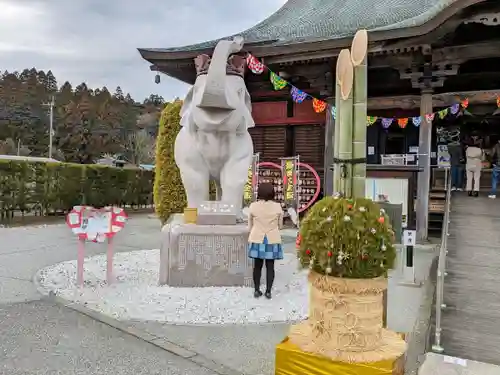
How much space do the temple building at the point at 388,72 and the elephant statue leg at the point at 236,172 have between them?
185 inches

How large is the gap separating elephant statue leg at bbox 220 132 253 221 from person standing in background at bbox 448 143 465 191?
826 centimetres

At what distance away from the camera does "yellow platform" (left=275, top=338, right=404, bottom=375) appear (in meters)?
2.53

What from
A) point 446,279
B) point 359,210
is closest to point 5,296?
point 359,210

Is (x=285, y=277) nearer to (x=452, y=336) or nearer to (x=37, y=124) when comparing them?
(x=452, y=336)

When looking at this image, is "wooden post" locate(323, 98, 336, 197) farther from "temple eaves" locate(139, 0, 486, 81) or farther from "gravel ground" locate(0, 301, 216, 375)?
"gravel ground" locate(0, 301, 216, 375)

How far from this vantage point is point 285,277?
667cm

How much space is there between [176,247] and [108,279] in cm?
100

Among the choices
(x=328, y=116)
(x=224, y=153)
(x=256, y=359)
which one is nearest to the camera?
(x=256, y=359)

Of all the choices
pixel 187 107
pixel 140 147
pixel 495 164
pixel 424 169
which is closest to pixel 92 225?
pixel 187 107

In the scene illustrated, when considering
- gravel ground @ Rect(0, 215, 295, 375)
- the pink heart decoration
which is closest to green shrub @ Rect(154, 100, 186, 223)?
the pink heart decoration

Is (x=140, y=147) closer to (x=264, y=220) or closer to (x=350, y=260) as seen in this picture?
(x=264, y=220)

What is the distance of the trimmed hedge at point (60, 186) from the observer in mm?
13703

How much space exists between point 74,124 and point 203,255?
129 ft

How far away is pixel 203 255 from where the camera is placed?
5855 millimetres
